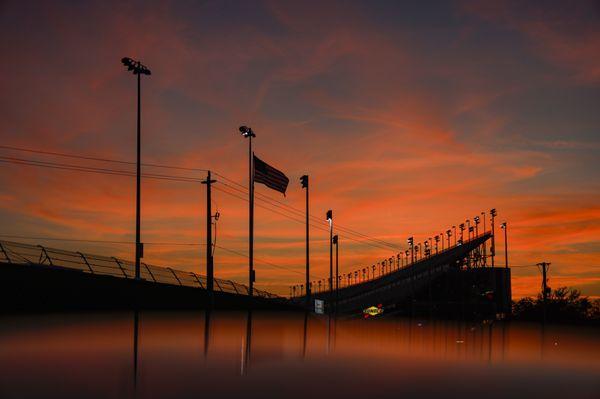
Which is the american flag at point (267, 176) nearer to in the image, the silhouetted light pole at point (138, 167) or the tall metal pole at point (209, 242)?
the tall metal pole at point (209, 242)

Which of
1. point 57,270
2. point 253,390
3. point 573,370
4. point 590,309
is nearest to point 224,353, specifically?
point 253,390

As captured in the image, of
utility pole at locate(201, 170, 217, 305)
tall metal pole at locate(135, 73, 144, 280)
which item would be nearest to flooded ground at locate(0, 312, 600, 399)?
tall metal pole at locate(135, 73, 144, 280)

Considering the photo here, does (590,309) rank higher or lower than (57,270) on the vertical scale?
lower

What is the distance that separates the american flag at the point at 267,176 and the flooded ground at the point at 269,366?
26.7m

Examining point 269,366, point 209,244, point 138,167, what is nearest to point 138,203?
point 138,167

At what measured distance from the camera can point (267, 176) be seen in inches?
2114

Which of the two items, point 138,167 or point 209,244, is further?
point 209,244

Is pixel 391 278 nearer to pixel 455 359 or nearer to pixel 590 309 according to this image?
pixel 590 309

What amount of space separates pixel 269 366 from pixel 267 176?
37594 mm

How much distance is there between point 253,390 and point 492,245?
403 feet

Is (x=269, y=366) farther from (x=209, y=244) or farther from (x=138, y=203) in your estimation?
(x=209, y=244)

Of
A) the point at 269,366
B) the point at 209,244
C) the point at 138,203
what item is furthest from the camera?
the point at 209,244

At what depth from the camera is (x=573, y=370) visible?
1786 cm

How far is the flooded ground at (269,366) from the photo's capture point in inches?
509
